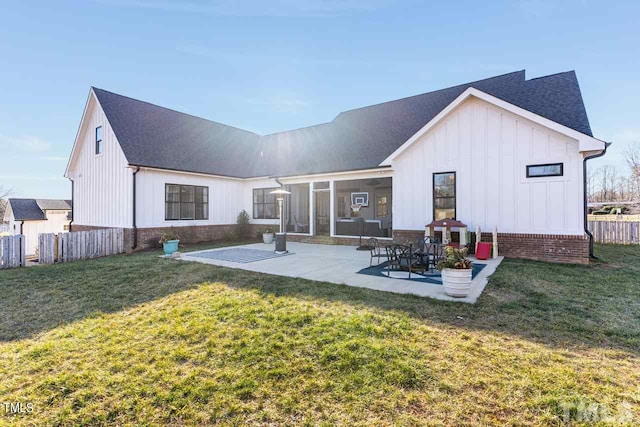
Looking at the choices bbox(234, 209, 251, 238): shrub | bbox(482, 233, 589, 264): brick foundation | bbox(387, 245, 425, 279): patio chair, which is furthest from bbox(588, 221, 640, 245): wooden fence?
bbox(234, 209, 251, 238): shrub

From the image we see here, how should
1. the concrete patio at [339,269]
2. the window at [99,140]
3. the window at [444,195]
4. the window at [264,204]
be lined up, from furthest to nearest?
the window at [264,204] → the window at [99,140] → the window at [444,195] → the concrete patio at [339,269]

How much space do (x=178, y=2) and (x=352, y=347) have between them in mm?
13836

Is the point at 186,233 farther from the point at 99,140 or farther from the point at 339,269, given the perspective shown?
the point at 339,269

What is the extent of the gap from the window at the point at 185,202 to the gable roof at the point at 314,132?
109 cm

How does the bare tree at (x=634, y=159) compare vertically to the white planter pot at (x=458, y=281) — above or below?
above

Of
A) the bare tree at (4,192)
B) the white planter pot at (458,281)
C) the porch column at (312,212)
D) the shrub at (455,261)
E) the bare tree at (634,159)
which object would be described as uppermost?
the bare tree at (634,159)

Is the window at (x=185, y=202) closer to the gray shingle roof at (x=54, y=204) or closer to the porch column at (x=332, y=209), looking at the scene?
the porch column at (x=332, y=209)

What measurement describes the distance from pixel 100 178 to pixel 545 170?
1883 cm

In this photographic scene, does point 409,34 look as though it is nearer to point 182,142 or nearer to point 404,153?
point 404,153

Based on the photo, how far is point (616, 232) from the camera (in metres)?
13.5

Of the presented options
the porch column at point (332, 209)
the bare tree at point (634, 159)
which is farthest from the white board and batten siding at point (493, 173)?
the bare tree at point (634, 159)

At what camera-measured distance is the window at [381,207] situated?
1856cm

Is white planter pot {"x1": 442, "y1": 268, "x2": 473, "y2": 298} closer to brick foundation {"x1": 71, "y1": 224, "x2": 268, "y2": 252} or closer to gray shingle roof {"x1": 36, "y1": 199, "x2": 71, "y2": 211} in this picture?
brick foundation {"x1": 71, "y1": 224, "x2": 268, "y2": 252}

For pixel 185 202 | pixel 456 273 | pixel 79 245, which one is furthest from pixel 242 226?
pixel 456 273
